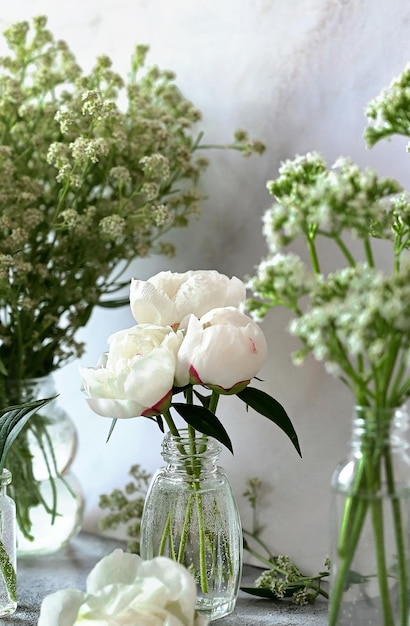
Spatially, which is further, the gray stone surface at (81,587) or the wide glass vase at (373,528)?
the gray stone surface at (81,587)

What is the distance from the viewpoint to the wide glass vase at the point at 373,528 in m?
0.61

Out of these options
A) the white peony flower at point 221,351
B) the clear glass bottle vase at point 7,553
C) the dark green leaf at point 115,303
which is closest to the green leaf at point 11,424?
the clear glass bottle vase at point 7,553

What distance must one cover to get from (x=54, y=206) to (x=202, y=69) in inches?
10.0

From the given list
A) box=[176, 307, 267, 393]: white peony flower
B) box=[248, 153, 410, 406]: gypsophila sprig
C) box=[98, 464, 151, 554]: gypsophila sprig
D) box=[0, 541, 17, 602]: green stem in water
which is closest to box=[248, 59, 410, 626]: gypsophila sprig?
box=[248, 153, 410, 406]: gypsophila sprig

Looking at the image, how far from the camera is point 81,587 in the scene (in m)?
0.97

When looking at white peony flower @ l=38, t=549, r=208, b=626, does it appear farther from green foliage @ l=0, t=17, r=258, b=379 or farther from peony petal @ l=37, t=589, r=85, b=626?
green foliage @ l=0, t=17, r=258, b=379

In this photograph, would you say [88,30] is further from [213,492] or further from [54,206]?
[213,492]

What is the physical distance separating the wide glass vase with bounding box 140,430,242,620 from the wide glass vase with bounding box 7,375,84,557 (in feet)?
0.94

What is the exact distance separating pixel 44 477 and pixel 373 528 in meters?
0.58

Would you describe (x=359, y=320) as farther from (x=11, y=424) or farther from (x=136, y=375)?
(x=11, y=424)

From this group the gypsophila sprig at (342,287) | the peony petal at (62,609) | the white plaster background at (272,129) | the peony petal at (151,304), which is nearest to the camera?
the gypsophila sprig at (342,287)

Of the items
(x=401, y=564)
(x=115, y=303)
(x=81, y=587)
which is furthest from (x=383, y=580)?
(x=115, y=303)

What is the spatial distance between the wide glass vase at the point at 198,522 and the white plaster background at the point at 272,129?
0.19 metres

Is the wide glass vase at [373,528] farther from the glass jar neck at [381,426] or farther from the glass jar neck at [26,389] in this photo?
the glass jar neck at [26,389]
